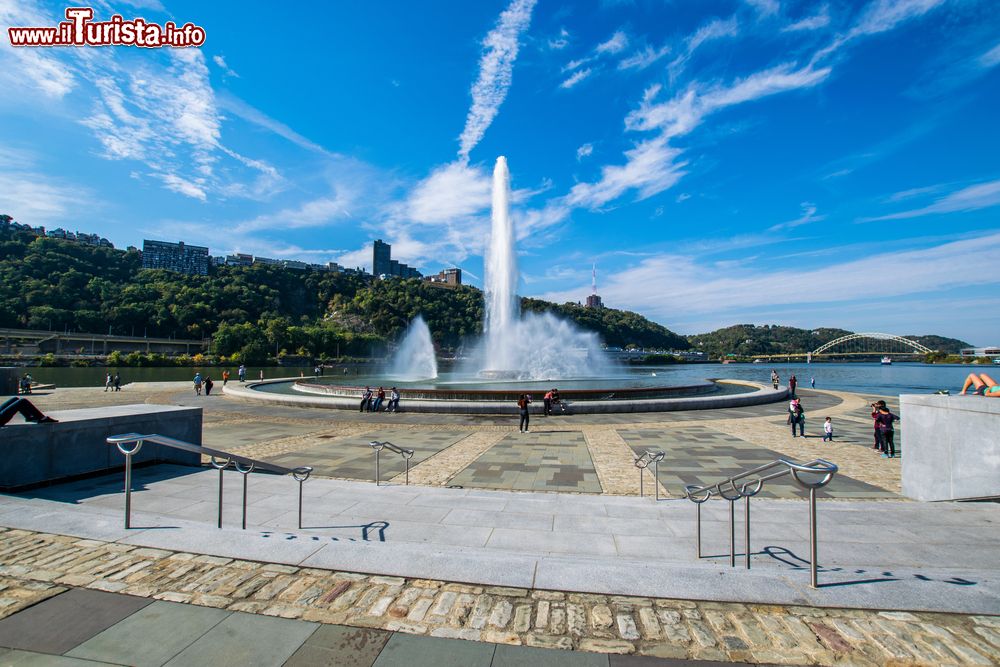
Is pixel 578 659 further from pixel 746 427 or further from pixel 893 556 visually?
pixel 746 427

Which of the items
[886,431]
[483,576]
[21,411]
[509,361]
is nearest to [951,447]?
[886,431]

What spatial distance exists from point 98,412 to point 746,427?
19816 millimetres

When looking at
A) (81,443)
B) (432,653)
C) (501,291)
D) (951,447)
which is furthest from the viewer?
(501,291)

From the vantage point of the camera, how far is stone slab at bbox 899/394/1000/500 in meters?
7.47

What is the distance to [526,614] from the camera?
3920mm

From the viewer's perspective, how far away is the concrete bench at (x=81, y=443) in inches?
296

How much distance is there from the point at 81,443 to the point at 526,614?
9.37m

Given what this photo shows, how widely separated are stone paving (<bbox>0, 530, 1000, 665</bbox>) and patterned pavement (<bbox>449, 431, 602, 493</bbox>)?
4826 millimetres

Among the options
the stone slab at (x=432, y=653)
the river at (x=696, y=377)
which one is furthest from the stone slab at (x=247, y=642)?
the river at (x=696, y=377)

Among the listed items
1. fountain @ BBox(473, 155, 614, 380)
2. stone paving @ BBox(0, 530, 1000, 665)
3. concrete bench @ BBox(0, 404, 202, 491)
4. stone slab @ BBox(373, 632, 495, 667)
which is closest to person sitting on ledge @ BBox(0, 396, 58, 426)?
concrete bench @ BBox(0, 404, 202, 491)

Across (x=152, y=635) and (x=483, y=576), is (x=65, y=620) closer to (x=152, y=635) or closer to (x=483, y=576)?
(x=152, y=635)

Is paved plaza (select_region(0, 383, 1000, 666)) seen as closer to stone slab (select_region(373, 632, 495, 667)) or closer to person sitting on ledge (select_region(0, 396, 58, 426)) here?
stone slab (select_region(373, 632, 495, 667))

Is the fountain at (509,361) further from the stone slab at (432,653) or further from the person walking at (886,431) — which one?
the stone slab at (432,653)

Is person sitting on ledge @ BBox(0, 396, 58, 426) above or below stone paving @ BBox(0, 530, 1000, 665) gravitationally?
above
